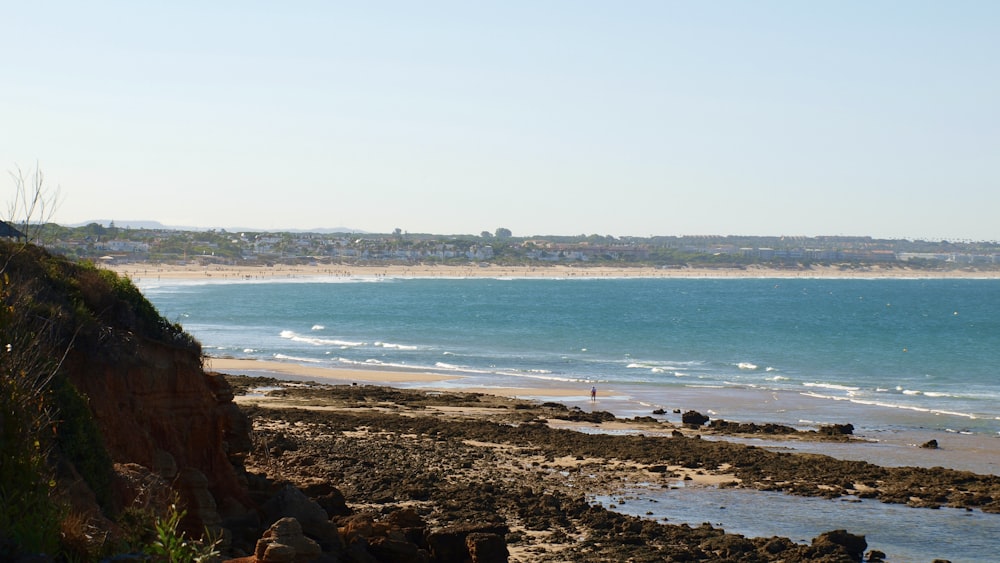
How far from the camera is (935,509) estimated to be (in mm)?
24828

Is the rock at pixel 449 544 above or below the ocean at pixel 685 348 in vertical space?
above

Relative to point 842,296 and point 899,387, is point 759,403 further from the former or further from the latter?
point 842,296

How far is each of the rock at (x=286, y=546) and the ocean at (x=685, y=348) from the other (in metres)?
12.0

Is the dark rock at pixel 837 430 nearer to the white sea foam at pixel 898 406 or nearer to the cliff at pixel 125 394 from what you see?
the white sea foam at pixel 898 406

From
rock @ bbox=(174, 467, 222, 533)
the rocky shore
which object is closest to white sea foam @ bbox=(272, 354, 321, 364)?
the rocky shore

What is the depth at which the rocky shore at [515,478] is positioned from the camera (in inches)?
691

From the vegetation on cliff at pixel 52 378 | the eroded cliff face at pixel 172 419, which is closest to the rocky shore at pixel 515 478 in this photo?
the eroded cliff face at pixel 172 419

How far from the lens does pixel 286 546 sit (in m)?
12.9

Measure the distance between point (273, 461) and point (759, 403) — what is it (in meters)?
25.5

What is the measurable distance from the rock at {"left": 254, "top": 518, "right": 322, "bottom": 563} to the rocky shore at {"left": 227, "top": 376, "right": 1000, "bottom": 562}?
6.71 feet

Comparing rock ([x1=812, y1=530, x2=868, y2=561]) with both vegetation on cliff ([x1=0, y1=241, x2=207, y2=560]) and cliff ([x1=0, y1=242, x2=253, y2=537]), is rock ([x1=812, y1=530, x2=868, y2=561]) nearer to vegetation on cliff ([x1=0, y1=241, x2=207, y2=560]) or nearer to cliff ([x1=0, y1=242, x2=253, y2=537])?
cliff ([x1=0, y1=242, x2=253, y2=537])

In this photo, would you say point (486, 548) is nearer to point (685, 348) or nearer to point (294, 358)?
point (294, 358)

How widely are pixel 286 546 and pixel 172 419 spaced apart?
6162 millimetres

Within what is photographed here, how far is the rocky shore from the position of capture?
17547 mm
